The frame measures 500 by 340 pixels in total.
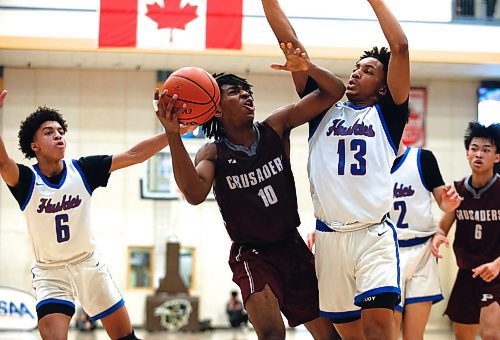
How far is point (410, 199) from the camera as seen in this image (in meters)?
6.91

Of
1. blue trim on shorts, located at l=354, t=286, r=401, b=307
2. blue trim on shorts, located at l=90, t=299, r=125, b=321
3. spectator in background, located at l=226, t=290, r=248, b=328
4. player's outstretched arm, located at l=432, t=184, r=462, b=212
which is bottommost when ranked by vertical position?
spectator in background, located at l=226, t=290, r=248, b=328

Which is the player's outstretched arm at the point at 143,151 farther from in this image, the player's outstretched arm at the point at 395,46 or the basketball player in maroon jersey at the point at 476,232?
the basketball player in maroon jersey at the point at 476,232

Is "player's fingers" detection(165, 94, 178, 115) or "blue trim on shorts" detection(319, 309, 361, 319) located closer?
"player's fingers" detection(165, 94, 178, 115)

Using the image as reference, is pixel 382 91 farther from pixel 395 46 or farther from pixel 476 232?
pixel 476 232

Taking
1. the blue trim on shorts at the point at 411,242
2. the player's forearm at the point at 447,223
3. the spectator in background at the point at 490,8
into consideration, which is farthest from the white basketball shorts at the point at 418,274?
the spectator in background at the point at 490,8

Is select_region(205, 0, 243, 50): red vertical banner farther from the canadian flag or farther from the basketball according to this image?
the basketball

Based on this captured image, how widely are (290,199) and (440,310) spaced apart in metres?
11.4

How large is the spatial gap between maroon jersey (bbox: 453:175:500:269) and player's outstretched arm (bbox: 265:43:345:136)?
2.40 m

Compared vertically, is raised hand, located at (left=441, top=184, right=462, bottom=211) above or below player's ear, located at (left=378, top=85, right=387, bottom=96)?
below

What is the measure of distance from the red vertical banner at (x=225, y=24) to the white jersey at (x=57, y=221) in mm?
7204

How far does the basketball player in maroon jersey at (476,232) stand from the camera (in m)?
6.86

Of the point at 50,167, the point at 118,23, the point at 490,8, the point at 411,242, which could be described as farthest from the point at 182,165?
the point at 490,8

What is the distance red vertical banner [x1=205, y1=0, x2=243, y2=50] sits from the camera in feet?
43.0

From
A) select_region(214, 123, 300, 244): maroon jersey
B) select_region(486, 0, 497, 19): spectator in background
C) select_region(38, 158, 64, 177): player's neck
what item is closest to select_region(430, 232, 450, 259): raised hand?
select_region(214, 123, 300, 244): maroon jersey
